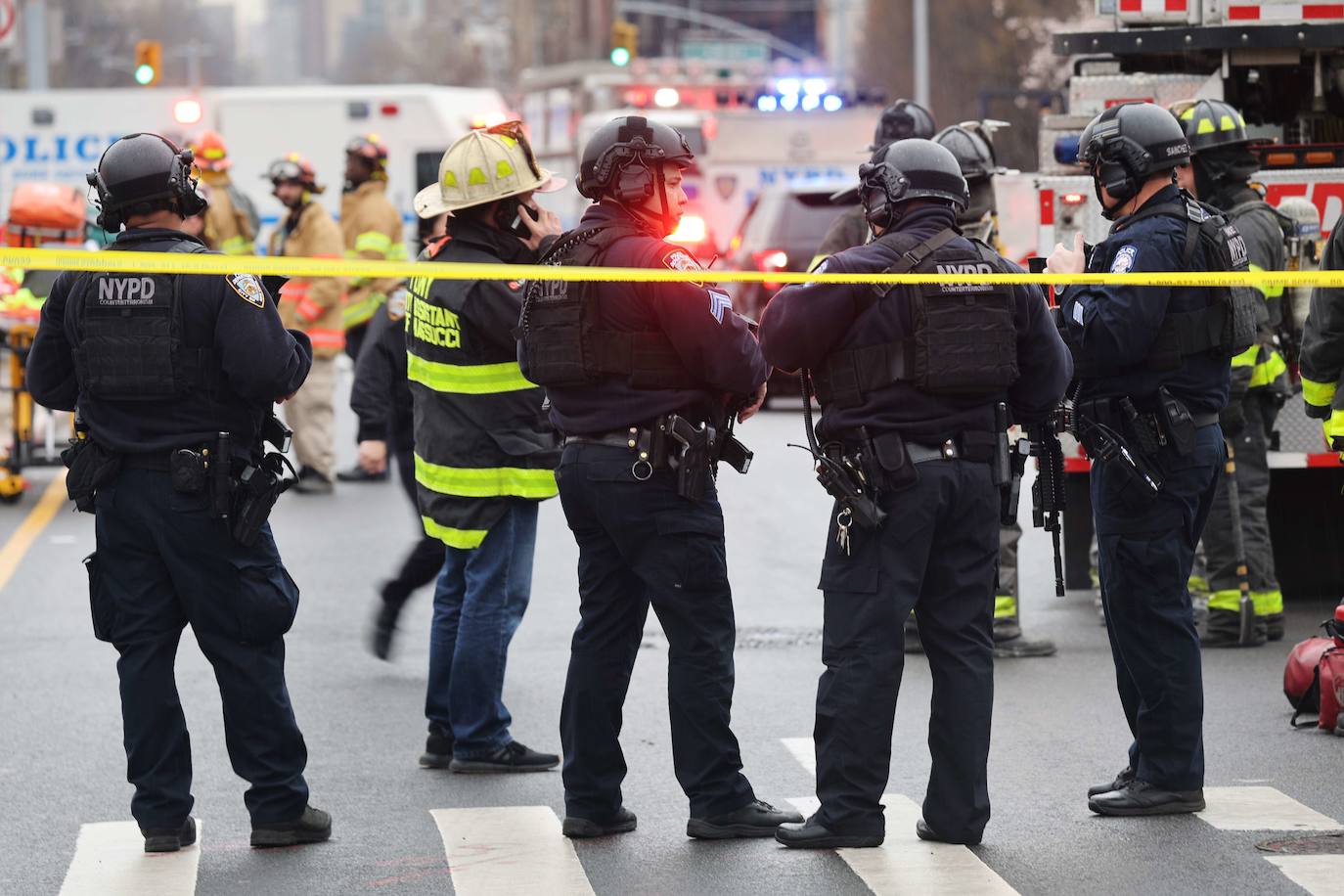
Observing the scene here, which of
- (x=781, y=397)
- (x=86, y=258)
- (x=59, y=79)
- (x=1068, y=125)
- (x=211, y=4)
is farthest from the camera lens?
(x=211, y=4)

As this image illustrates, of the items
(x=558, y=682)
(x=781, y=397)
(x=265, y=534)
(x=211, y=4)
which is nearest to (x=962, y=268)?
(x=265, y=534)

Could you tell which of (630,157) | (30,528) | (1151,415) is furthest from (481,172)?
A: (30,528)

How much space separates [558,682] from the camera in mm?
8734

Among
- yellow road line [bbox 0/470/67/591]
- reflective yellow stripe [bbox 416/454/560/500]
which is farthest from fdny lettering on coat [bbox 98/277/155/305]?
yellow road line [bbox 0/470/67/591]

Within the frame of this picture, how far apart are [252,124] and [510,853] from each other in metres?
19.5

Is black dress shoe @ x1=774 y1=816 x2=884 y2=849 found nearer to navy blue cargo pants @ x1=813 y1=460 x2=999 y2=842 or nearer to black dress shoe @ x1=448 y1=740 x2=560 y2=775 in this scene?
navy blue cargo pants @ x1=813 y1=460 x2=999 y2=842

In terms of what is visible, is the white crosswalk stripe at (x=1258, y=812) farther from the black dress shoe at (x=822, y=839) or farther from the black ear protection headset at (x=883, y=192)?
the black ear protection headset at (x=883, y=192)

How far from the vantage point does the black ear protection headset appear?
609cm

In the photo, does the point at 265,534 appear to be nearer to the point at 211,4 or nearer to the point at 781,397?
the point at 781,397

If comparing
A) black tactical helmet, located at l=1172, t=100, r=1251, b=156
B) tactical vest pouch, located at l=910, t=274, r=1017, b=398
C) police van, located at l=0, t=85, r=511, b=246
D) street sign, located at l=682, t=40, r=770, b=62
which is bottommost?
tactical vest pouch, located at l=910, t=274, r=1017, b=398

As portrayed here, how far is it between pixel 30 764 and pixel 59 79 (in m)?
75.9

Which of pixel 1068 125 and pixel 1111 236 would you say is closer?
pixel 1111 236

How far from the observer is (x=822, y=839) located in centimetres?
604

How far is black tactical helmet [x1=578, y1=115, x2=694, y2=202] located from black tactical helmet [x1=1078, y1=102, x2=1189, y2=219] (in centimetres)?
134
